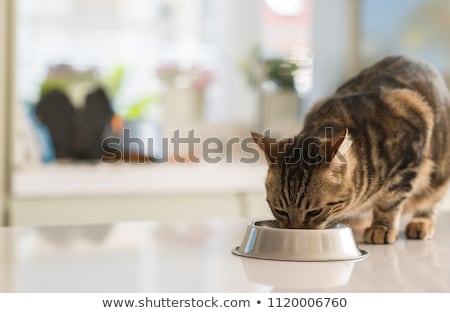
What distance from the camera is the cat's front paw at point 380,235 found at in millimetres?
1245

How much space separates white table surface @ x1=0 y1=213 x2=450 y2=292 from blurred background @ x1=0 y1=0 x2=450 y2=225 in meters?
1.28

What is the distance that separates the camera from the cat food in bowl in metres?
1.02

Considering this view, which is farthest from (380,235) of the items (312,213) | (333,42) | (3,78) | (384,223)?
(333,42)

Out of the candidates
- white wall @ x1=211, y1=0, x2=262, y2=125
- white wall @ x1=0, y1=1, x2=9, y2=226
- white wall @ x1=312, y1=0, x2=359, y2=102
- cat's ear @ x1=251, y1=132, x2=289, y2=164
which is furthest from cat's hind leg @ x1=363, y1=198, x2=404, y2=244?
white wall @ x1=312, y1=0, x2=359, y2=102

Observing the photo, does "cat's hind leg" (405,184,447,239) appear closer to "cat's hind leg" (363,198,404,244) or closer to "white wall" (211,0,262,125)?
"cat's hind leg" (363,198,404,244)

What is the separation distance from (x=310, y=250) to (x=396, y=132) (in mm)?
382

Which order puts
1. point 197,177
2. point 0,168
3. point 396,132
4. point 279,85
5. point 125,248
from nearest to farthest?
1. point 125,248
2. point 396,132
3. point 0,168
4. point 197,177
5. point 279,85

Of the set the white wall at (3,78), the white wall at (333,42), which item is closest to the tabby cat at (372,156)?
the white wall at (3,78)

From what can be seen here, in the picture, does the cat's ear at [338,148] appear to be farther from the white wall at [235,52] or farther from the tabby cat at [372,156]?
the white wall at [235,52]

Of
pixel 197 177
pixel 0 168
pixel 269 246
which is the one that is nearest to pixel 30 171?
pixel 0 168

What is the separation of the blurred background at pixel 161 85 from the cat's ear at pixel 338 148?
1.40m

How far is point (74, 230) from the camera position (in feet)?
4.57
